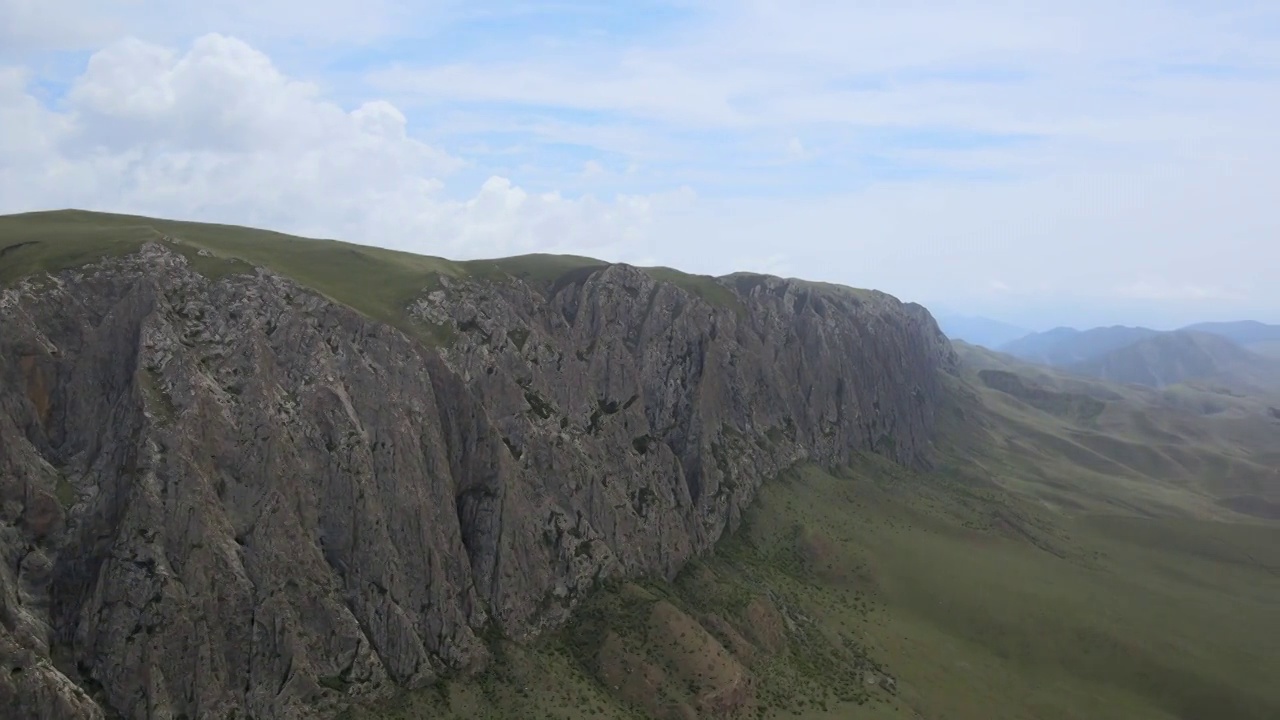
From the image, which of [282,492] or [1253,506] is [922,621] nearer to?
[282,492]

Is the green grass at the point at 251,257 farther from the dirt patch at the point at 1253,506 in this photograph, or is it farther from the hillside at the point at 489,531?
the dirt patch at the point at 1253,506

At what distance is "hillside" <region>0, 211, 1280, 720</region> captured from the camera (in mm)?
47125

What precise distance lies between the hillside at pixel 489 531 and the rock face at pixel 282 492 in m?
0.21

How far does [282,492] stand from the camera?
172ft

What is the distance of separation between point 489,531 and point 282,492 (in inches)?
713

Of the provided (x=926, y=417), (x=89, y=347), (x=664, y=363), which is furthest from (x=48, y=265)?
(x=926, y=417)

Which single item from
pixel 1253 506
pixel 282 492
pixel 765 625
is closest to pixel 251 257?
pixel 282 492

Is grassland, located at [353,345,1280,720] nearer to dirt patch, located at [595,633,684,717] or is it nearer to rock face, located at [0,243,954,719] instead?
dirt patch, located at [595,633,684,717]

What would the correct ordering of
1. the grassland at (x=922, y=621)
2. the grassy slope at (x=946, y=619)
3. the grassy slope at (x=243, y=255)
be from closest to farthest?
1. the grassy slope at (x=243, y=255)
2. the grassland at (x=922, y=621)
3. the grassy slope at (x=946, y=619)

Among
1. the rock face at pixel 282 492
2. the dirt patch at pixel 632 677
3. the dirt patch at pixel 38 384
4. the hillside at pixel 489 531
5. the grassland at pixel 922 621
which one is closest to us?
the rock face at pixel 282 492

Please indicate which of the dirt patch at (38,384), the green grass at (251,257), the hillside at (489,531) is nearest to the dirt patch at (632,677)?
the hillside at (489,531)

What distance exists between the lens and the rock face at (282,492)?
45219 millimetres

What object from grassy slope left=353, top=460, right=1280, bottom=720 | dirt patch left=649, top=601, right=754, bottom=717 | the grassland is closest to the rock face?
the grassland

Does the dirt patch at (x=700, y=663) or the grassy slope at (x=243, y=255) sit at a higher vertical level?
the grassy slope at (x=243, y=255)
